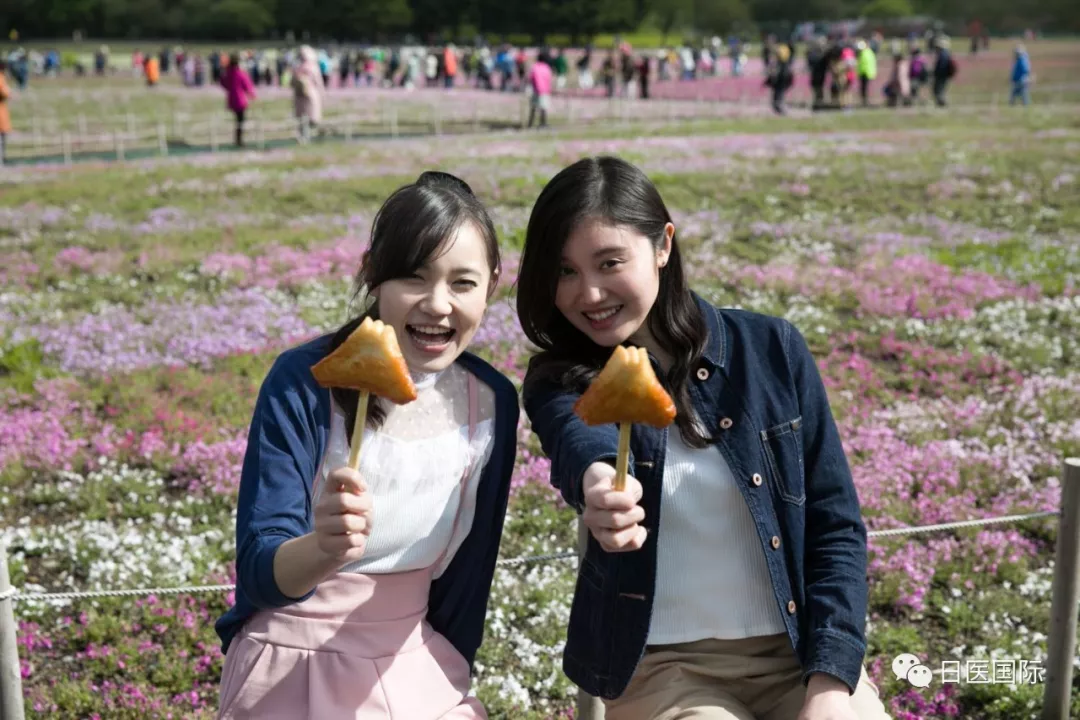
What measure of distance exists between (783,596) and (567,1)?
355ft

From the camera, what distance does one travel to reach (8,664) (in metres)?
3.97

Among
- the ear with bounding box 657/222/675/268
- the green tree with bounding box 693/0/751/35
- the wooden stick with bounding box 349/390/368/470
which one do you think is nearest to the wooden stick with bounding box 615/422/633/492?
the wooden stick with bounding box 349/390/368/470

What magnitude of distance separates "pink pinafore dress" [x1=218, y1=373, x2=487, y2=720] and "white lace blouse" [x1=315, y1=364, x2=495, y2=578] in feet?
0.29

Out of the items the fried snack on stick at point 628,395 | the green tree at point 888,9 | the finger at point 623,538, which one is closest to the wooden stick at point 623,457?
the fried snack on stick at point 628,395

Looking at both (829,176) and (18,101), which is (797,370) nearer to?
(829,176)

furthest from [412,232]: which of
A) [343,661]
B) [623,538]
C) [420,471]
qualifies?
[343,661]

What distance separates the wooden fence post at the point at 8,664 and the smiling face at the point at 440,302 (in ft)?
5.52

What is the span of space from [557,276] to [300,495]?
98cm

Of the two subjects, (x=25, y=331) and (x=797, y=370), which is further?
(x=25, y=331)

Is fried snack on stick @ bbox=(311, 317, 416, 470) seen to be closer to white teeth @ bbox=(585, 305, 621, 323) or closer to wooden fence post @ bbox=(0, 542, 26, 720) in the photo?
white teeth @ bbox=(585, 305, 621, 323)

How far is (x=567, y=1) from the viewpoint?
347 ft

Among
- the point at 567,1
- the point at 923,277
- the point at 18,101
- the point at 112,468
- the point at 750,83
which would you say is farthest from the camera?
the point at 567,1

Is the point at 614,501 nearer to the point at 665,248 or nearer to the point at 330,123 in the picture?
the point at 665,248

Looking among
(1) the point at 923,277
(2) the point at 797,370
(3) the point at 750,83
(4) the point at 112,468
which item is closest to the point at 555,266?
(2) the point at 797,370
